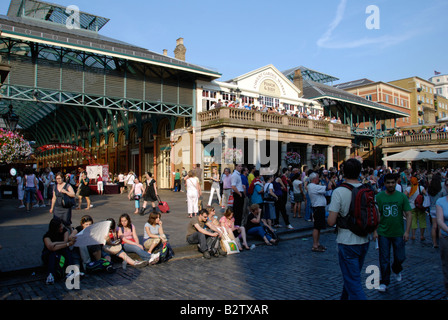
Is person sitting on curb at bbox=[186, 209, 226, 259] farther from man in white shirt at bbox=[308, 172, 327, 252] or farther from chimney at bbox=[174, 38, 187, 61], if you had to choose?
chimney at bbox=[174, 38, 187, 61]

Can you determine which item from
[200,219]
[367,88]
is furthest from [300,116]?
[367,88]

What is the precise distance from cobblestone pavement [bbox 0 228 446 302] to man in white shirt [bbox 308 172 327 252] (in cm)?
54

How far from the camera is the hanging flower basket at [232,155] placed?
22.3 m

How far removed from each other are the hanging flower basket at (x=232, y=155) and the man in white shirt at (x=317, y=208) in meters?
13.0

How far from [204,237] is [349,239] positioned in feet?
14.7

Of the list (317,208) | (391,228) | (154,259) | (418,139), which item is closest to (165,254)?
(154,259)

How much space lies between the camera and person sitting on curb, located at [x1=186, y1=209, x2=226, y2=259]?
25.3 ft

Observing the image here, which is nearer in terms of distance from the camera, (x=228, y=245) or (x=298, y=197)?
(x=228, y=245)

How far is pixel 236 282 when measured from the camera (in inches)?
224

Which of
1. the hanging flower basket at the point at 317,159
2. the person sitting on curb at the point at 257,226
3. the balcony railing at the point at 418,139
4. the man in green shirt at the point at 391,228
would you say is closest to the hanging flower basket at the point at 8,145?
the person sitting on curb at the point at 257,226

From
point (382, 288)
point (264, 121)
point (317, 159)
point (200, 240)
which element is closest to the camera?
point (382, 288)

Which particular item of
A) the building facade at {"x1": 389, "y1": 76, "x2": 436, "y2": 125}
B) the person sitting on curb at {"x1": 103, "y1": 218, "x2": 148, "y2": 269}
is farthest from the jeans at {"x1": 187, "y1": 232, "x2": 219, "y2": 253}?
the building facade at {"x1": 389, "y1": 76, "x2": 436, "y2": 125}

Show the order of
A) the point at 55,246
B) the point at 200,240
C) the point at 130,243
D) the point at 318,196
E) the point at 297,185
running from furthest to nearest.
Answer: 1. the point at 297,185
2. the point at 318,196
3. the point at 200,240
4. the point at 130,243
5. the point at 55,246

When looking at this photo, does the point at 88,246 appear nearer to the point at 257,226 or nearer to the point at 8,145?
the point at 257,226
